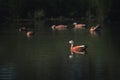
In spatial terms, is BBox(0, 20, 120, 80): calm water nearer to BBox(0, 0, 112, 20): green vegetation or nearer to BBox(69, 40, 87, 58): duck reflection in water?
BBox(69, 40, 87, 58): duck reflection in water

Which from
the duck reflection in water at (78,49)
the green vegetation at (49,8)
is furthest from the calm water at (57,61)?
the green vegetation at (49,8)

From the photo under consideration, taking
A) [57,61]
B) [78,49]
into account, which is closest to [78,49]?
[78,49]

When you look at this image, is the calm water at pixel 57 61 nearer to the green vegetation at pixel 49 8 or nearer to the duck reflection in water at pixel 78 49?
the duck reflection in water at pixel 78 49

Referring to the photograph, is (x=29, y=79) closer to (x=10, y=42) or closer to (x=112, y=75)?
(x=112, y=75)

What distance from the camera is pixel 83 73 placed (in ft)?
90.1

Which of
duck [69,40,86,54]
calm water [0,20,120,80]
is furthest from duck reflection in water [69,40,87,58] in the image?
calm water [0,20,120,80]

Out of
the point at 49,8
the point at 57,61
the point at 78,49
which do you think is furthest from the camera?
the point at 49,8

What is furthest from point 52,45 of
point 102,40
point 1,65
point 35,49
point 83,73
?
point 83,73

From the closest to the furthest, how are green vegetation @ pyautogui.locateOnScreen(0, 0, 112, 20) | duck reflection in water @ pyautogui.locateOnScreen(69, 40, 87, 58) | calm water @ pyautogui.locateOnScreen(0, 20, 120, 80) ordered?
1. calm water @ pyautogui.locateOnScreen(0, 20, 120, 80)
2. duck reflection in water @ pyautogui.locateOnScreen(69, 40, 87, 58)
3. green vegetation @ pyautogui.locateOnScreen(0, 0, 112, 20)

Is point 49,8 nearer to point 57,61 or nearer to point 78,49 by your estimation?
point 78,49

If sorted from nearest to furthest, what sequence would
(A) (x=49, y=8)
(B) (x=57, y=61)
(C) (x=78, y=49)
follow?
(B) (x=57, y=61), (C) (x=78, y=49), (A) (x=49, y=8)

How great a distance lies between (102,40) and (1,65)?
16255mm

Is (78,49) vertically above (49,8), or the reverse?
(49,8)

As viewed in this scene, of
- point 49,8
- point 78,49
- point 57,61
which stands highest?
point 49,8
